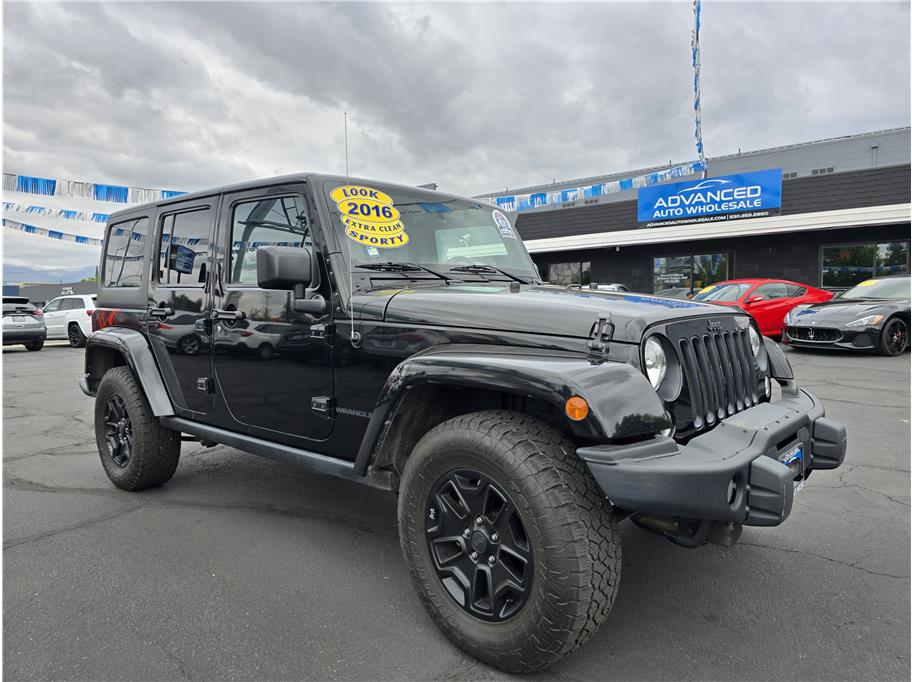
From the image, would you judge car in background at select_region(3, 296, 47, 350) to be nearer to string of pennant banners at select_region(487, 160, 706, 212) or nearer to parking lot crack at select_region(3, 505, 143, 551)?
string of pennant banners at select_region(487, 160, 706, 212)

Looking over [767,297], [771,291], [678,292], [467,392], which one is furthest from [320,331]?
[678,292]

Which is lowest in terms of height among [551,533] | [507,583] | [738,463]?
[507,583]

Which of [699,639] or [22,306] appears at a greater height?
[22,306]

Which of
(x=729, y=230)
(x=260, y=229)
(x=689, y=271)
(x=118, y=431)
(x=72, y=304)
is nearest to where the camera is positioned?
(x=260, y=229)

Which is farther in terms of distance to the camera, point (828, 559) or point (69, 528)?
point (69, 528)

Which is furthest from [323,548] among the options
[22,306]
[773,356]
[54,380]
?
[22,306]

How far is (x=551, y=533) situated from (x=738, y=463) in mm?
651

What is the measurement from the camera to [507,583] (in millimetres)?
A: 2107

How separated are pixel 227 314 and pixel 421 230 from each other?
3.76 ft

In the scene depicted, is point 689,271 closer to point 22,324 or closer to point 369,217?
point 369,217

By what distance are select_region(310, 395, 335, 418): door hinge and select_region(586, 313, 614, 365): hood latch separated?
1.29 meters

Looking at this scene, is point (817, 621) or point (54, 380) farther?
point (54, 380)

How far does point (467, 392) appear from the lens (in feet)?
8.28

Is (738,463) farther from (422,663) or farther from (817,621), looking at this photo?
(422,663)
